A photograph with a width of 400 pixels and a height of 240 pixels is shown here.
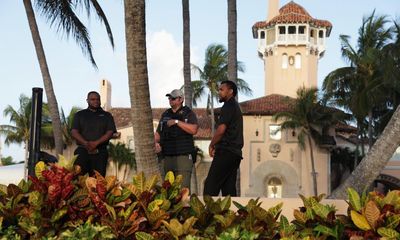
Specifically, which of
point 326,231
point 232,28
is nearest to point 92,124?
point 326,231

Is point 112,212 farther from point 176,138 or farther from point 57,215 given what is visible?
point 176,138

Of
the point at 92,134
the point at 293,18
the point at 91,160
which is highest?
the point at 293,18

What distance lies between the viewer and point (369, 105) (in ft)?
135

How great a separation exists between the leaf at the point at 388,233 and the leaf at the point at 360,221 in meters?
0.09

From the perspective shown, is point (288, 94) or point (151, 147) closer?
point (151, 147)

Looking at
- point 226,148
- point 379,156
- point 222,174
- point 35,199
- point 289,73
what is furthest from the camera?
point 289,73

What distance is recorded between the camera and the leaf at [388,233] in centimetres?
381

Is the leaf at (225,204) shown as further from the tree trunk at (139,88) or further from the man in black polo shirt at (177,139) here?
the man in black polo shirt at (177,139)

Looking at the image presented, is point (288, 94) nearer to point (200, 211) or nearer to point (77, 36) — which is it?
point (77, 36)

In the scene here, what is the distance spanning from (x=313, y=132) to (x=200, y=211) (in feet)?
155

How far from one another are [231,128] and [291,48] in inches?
2166

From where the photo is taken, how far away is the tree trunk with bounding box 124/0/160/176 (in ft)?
23.6

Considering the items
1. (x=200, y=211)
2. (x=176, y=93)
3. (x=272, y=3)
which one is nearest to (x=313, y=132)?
(x=272, y=3)

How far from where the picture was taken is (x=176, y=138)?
841cm
